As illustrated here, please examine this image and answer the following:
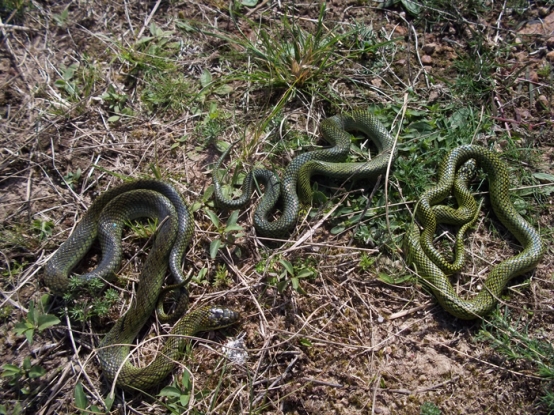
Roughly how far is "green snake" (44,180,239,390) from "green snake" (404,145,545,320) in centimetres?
210

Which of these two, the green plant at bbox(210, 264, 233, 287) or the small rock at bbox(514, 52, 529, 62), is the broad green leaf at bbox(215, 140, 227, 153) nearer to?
the green plant at bbox(210, 264, 233, 287)

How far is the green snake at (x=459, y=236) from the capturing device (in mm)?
4434

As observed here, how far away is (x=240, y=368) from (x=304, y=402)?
683mm

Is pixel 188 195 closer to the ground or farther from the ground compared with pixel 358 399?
farther from the ground

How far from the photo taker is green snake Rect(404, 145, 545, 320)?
14.5 ft

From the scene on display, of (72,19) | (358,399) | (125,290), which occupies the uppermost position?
(72,19)

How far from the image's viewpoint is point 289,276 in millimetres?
4664

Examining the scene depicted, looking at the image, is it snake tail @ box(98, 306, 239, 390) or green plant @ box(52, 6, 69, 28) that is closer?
snake tail @ box(98, 306, 239, 390)

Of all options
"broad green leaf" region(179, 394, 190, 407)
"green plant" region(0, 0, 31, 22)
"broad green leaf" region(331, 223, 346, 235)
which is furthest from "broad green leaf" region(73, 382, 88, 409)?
"green plant" region(0, 0, 31, 22)

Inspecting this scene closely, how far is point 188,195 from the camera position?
5262mm

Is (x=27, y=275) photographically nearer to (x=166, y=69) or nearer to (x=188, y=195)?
(x=188, y=195)

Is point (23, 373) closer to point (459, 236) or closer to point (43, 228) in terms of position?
point (43, 228)

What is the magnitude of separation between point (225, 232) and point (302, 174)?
44.1 inches

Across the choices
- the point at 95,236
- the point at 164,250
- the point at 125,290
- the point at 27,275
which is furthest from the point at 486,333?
the point at 27,275
